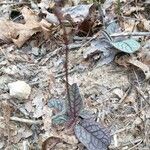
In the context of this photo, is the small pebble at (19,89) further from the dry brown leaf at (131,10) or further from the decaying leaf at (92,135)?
the dry brown leaf at (131,10)

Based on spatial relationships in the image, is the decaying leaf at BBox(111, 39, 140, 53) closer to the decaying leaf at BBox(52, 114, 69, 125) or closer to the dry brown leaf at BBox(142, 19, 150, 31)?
the dry brown leaf at BBox(142, 19, 150, 31)

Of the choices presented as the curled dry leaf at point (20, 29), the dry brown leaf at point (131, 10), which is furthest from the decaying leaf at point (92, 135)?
the dry brown leaf at point (131, 10)

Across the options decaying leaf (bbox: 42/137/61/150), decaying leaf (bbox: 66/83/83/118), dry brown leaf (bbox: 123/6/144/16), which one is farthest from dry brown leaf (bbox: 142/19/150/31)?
decaying leaf (bbox: 42/137/61/150)

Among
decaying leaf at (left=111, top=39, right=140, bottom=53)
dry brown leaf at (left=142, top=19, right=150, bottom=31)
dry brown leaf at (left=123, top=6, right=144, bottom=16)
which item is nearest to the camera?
decaying leaf at (left=111, top=39, right=140, bottom=53)

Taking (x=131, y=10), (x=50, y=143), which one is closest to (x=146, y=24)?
(x=131, y=10)

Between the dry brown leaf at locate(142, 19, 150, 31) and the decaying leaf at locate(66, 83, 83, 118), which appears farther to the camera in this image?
the dry brown leaf at locate(142, 19, 150, 31)

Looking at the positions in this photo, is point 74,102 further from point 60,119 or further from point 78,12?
point 78,12

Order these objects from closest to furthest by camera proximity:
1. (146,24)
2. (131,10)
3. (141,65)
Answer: (141,65) < (146,24) < (131,10)

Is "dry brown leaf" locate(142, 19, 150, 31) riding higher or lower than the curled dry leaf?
lower
